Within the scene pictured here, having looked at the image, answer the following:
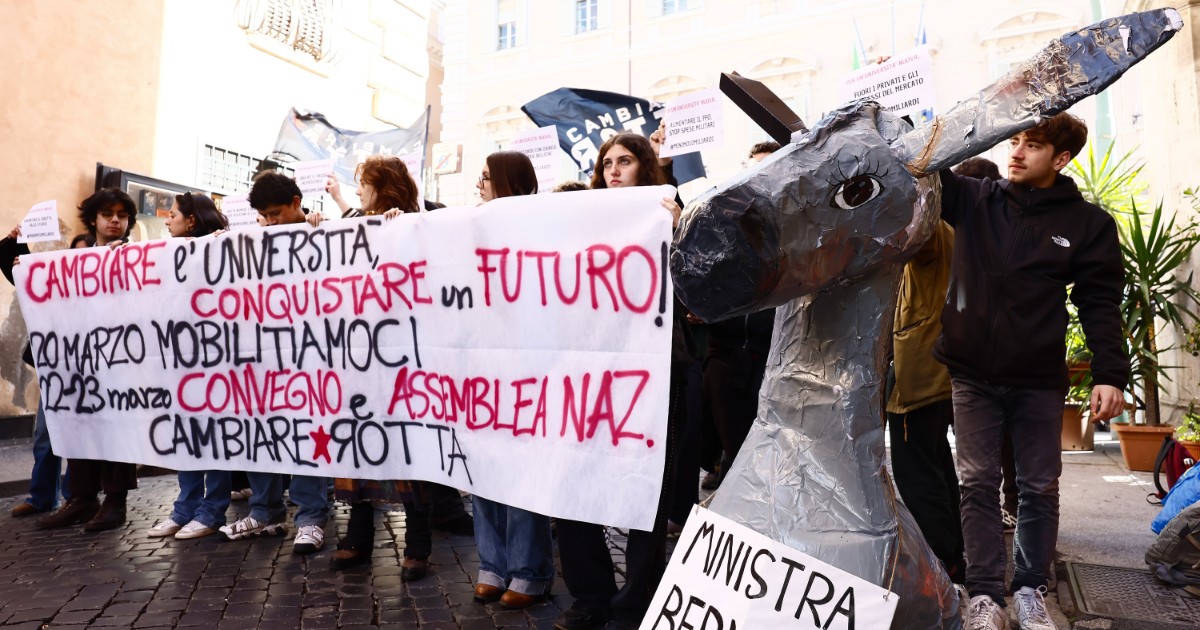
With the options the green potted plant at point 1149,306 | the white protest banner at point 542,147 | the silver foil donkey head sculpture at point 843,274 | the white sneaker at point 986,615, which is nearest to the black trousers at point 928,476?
the white sneaker at point 986,615

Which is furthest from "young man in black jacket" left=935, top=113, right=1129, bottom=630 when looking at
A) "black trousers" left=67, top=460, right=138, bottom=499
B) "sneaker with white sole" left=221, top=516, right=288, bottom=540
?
"black trousers" left=67, top=460, right=138, bottom=499

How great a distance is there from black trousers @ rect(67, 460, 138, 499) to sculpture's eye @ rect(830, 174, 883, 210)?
4479 millimetres

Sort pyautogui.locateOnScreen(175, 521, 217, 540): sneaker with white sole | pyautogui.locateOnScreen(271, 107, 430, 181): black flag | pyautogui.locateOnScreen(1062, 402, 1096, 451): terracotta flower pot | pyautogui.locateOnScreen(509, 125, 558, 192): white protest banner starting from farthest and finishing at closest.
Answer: pyautogui.locateOnScreen(271, 107, 430, 181): black flag → pyautogui.locateOnScreen(1062, 402, 1096, 451): terracotta flower pot → pyautogui.locateOnScreen(509, 125, 558, 192): white protest banner → pyautogui.locateOnScreen(175, 521, 217, 540): sneaker with white sole

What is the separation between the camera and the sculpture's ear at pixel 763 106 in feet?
5.80

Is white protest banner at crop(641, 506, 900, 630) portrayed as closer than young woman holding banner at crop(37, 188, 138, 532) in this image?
Yes

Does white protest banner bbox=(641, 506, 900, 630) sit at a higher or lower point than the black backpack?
higher

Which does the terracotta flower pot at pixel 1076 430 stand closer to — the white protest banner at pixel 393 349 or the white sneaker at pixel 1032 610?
the white sneaker at pixel 1032 610

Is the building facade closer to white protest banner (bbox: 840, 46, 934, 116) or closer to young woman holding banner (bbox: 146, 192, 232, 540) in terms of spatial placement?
young woman holding banner (bbox: 146, 192, 232, 540)

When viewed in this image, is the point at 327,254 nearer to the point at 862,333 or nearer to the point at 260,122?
the point at 862,333

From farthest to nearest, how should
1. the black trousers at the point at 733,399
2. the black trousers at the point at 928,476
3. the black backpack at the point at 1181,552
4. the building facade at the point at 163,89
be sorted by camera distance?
the building facade at the point at 163,89, the black trousers at the point at 733,399, the black backpack at the point at 1181,552, the black trousers at the point at 928,476

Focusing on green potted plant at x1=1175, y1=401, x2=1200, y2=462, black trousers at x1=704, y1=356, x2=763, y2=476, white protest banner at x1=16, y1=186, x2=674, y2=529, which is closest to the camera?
white protest banner at x1=16, y1=186, x2=674, y2=529

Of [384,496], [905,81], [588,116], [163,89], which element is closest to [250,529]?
[384,496]

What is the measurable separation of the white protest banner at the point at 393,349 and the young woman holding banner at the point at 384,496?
0.14 meters

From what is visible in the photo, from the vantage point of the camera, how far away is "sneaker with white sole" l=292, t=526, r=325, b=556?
13.2ft
